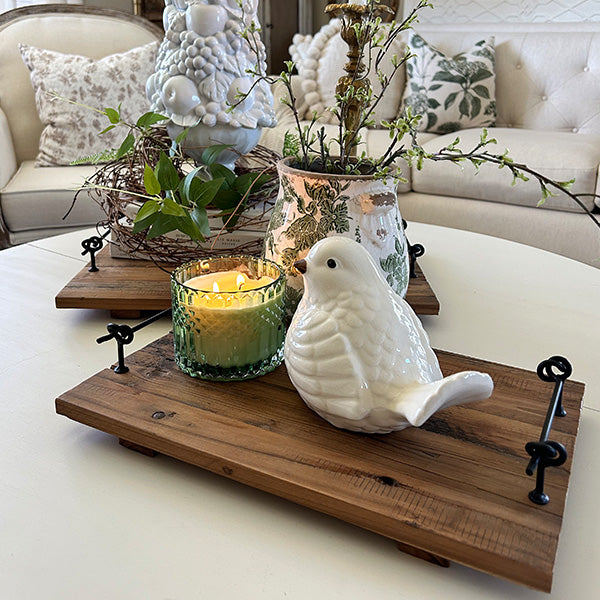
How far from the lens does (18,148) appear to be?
7.73 feet

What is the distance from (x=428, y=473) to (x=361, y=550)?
86 mm

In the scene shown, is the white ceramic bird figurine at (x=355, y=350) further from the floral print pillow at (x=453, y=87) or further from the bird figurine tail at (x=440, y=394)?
the floral print pillow at (x=453, y=87)

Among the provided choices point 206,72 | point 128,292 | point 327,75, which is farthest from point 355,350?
point 327,75

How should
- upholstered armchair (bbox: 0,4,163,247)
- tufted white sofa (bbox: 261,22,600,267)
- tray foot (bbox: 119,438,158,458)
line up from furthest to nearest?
tufted white sofa (bbox: 261,22,600,267), upholstered armchair (bbox: 0,4,163,247), tray foot (bbox: 119,438,158,458)

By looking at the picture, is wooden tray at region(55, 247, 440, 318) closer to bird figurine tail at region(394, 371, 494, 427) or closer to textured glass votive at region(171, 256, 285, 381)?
textured glass votive at region(171, 256, 285, 381)

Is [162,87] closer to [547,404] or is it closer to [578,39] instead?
[547,404]

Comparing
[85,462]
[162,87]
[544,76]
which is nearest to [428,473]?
[85,462]

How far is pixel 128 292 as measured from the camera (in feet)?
2.98

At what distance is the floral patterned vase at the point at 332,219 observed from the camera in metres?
0.71

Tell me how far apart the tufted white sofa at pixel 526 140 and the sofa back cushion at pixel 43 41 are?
2.30 feet

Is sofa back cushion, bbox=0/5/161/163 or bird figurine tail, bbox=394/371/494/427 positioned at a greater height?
sofa back cushion, bbox=0/5/161/163

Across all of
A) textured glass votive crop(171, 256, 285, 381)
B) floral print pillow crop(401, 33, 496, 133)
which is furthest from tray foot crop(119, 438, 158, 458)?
floral print pillow crop(401, 33, 496, 133)

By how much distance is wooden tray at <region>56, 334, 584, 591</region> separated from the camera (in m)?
0.46

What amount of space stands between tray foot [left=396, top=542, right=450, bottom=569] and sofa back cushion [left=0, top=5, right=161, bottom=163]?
7.61ft
